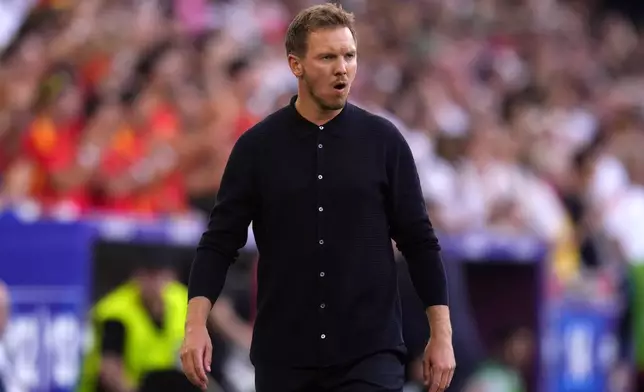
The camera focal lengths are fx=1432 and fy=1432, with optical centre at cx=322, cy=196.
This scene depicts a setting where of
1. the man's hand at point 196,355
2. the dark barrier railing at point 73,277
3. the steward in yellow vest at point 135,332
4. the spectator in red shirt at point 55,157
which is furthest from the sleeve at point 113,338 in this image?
the man's hand at point 196,355

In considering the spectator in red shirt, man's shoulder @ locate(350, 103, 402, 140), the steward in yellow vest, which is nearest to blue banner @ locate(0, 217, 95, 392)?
the steward in yellow vest

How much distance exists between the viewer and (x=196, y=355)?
512 centimetres

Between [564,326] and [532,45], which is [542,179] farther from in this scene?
[532,45]

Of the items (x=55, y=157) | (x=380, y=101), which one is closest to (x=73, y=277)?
(x=55, y=157)

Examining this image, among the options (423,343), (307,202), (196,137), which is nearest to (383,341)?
(307,202)

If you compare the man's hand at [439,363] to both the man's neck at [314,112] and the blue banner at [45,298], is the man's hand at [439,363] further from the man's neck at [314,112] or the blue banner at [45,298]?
the blue banner at [45,298]

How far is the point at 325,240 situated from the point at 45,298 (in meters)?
3.68

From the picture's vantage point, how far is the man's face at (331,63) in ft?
17.1

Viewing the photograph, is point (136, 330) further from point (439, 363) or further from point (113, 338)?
point (439, 363)

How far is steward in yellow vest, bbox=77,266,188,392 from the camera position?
858 cm

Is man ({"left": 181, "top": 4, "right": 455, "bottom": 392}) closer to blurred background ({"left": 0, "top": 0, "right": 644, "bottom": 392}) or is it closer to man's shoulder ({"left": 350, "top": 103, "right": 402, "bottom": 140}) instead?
man's shoulder ({"left": 350, "top": 103, "right": 402, "bottom": 140})

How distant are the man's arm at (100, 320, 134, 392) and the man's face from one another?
379 cm

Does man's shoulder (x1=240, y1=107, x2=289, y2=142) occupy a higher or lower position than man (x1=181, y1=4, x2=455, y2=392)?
higher

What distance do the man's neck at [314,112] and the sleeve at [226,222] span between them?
0.22 metres
